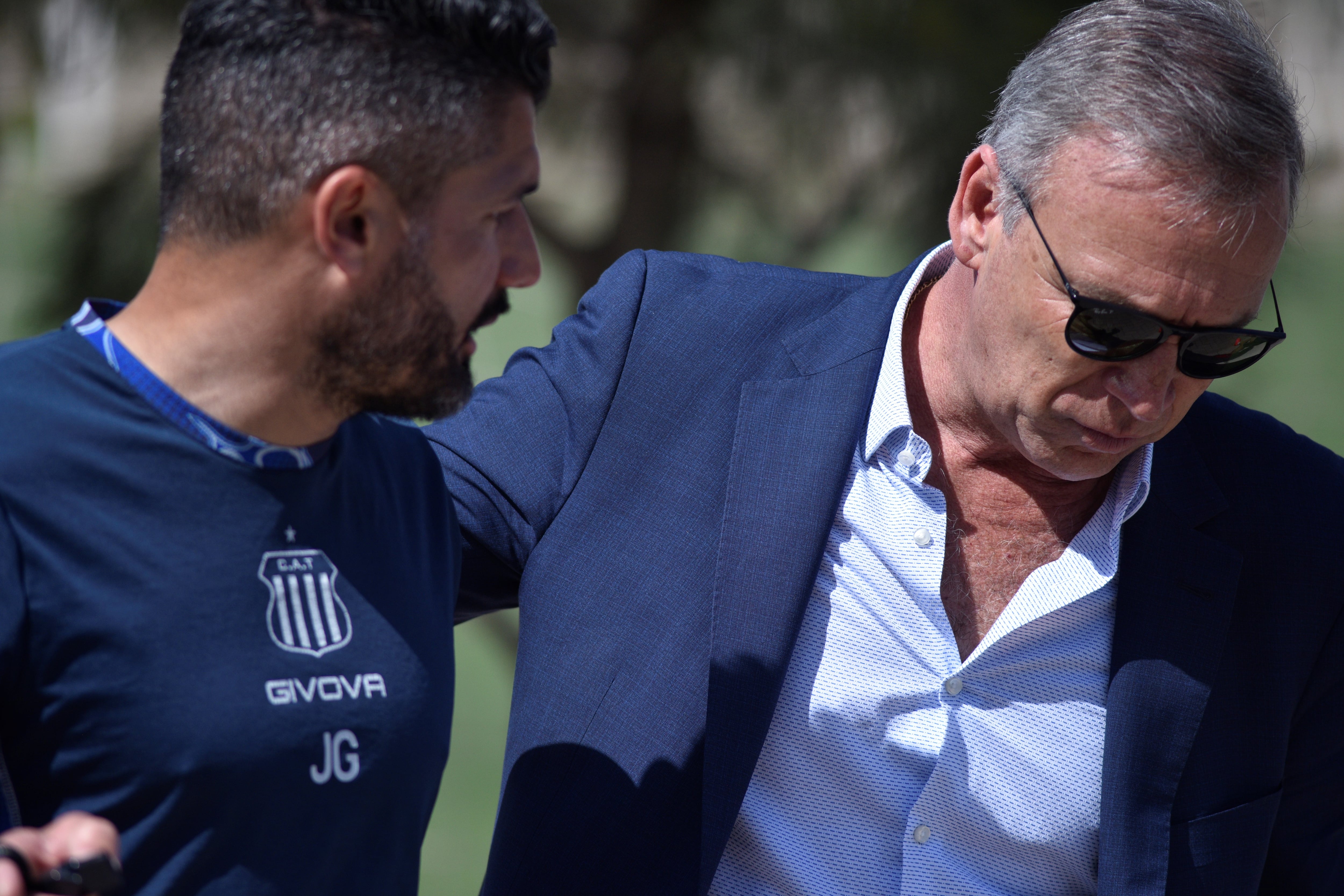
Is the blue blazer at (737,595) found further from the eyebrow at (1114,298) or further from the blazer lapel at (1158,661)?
the eyebrow at (1114,298)

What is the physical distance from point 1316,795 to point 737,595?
104cm

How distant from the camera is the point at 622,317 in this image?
2.10 m

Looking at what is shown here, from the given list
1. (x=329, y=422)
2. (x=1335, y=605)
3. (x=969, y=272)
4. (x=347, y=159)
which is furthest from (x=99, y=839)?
(x=1335, y=605)

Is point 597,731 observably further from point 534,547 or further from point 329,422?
point 329,422

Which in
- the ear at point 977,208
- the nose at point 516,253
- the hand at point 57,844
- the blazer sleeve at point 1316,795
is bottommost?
the blazer sleeve at point 1316,795

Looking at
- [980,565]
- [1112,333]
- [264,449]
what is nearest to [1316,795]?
[980,565]

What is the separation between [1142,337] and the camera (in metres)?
1.83

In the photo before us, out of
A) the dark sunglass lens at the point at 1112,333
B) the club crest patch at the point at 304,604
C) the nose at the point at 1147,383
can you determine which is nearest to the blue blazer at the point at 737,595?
the nose at the point at 1147,383

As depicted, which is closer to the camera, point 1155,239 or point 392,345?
point 392,345

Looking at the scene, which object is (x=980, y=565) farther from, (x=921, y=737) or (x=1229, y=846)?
(x=1229, y=846)

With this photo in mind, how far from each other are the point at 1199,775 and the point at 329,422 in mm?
1436

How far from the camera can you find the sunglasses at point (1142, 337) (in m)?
1.82

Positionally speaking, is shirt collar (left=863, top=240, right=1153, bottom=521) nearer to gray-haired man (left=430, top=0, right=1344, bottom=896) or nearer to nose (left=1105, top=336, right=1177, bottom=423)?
gray-haired man (left=430, top=0, right=1344, bottom=896)

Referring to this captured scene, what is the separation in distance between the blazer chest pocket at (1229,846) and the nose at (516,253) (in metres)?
1.33
